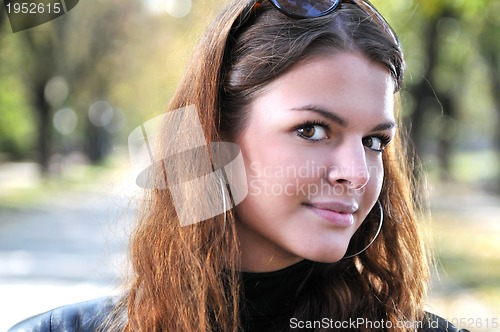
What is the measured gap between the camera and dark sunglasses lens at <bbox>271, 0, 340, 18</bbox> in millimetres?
1938

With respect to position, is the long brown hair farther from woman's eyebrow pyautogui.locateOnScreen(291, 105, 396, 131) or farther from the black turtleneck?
woman's eyebrow pyautogui.locateOnScreen(291, 105, 396, 131)

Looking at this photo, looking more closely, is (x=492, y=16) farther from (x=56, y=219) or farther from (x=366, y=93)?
(x=366, y=93)

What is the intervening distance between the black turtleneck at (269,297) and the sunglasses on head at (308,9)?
73 cm

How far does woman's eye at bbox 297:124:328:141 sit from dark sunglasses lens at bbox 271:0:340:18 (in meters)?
0.35

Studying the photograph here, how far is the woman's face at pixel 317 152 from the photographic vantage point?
5.83ft

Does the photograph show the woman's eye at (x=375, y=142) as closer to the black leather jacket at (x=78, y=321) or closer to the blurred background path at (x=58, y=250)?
the black leather jacket at (x=78, y=321)

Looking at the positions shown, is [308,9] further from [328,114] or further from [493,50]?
[493,50]

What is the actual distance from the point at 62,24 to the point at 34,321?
22.0m

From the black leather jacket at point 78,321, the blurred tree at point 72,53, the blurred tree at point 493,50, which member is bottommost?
the black leather jacket at point 78,321

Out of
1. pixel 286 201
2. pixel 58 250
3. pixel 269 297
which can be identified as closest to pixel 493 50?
pixel 58 250

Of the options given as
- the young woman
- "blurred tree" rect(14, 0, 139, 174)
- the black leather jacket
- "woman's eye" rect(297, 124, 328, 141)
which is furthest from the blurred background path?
"blurred tree" rect(14, 0, 139, 174)

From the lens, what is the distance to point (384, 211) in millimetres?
2254

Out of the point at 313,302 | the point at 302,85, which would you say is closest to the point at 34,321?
the point at 313,302

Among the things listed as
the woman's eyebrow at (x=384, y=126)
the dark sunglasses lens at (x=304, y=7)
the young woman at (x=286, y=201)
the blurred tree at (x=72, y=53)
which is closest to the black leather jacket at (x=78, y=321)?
the young woman at (x=286, y=201)
